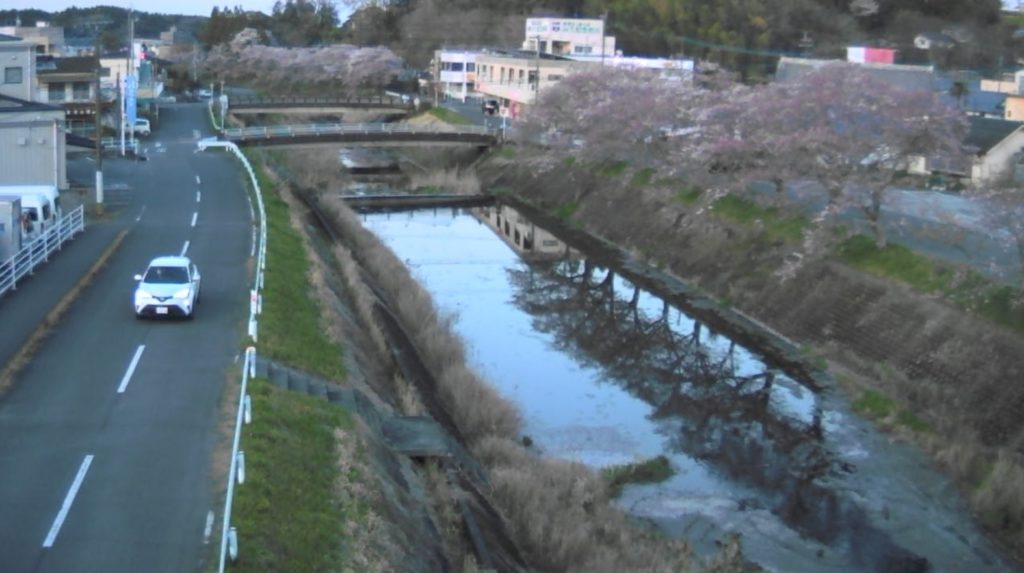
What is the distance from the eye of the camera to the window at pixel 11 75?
32.4 metres

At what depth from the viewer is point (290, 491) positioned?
36.0 ft

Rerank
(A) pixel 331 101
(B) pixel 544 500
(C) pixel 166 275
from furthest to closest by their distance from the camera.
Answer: (A) pixel 331 101, (C) pixel 166 275, (B) pixel 544 500

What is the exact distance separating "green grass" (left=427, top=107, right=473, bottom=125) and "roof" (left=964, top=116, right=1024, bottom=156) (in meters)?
27.3

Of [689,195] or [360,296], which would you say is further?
[689,195]

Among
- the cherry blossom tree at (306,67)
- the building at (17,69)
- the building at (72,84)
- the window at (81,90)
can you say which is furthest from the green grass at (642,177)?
the cherry blossom tree at (306,67)

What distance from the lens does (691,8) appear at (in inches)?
3110

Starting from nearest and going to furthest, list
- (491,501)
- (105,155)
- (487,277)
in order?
(491,501), (487,277), (105,155)

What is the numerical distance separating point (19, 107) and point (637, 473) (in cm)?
2073

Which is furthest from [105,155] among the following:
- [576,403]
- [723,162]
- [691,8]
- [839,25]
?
[839,25]

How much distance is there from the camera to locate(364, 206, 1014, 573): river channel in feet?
50.0

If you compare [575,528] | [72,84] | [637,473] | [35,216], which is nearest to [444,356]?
[637,473]

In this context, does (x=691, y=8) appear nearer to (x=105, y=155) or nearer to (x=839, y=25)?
(x=839, y=25)

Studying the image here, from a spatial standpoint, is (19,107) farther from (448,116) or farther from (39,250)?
(448,116)

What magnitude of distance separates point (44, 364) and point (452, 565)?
6.85 meters
